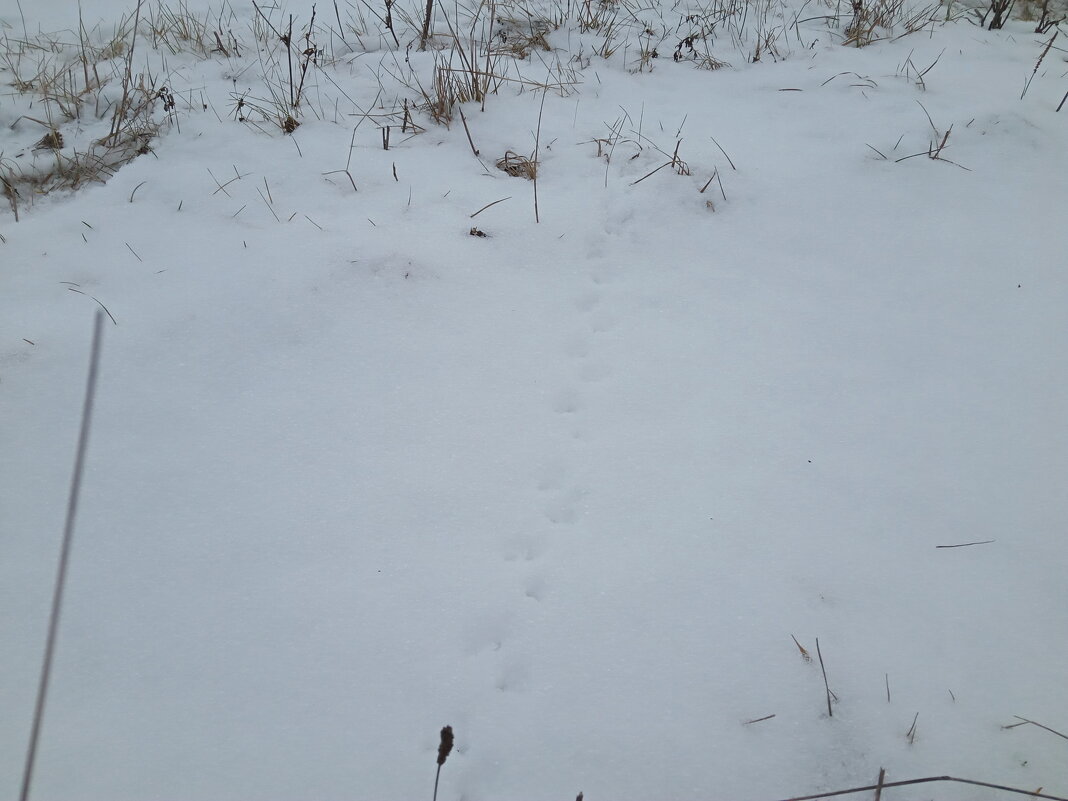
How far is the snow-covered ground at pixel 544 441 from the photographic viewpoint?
1.13 m

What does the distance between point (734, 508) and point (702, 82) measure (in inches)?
79.8

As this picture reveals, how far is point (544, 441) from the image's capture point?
1.55 m

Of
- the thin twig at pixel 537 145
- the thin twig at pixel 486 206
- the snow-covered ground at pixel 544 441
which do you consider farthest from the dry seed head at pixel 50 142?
the thin twig at pixel 537 145

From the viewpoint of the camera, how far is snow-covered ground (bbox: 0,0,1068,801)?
3.71ft

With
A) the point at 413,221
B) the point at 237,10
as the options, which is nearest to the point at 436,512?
the point at 413,221

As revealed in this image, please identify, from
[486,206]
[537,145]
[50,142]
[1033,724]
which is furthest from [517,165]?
[1033,724]

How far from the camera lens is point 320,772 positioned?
1.08 m

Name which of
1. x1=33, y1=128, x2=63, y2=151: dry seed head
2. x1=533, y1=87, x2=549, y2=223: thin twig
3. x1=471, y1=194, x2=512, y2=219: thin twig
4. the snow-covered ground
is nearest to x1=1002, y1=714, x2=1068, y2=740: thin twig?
the snow-covered ground

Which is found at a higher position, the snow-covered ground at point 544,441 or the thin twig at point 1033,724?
the snow-covered ground at point 544,441

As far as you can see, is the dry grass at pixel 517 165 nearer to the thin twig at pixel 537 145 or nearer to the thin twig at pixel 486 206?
the thin twig at pixel 537 145

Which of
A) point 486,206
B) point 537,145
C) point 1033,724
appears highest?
point 537,145

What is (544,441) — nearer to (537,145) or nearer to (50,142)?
(537,145)

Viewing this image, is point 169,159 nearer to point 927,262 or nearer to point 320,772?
point 320,772

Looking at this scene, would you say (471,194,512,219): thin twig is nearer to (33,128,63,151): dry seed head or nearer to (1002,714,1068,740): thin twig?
(33,128,63,151): dry seed head
